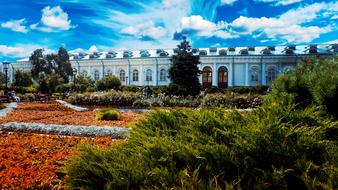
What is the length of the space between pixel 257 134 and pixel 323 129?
29.3 inches

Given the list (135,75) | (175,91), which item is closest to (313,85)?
(175,91)

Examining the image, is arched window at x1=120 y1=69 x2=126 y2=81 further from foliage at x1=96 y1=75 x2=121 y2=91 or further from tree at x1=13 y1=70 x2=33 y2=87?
foliage at x1=96 y1=75 x2=121 y2=91

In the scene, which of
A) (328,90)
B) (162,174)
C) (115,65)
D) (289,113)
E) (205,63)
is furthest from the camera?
(115,65)

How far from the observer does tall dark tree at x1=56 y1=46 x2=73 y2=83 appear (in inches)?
2179

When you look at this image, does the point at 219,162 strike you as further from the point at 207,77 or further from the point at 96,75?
the point at 96,75

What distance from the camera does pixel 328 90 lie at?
462 cm

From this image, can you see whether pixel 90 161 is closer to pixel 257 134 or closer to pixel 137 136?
pixel 137 136

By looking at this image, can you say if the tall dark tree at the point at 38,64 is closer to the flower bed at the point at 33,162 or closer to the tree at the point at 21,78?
the tree at the point at 21,78

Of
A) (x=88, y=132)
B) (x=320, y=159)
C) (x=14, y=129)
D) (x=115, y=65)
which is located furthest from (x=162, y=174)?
(x=115, y=65)

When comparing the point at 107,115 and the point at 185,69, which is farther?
the point at 185,69

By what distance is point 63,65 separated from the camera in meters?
56.0

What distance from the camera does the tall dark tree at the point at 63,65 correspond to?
182 feet

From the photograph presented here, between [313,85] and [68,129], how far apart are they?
578 cm

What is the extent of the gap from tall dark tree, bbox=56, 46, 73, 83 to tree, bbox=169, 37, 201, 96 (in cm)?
2478
